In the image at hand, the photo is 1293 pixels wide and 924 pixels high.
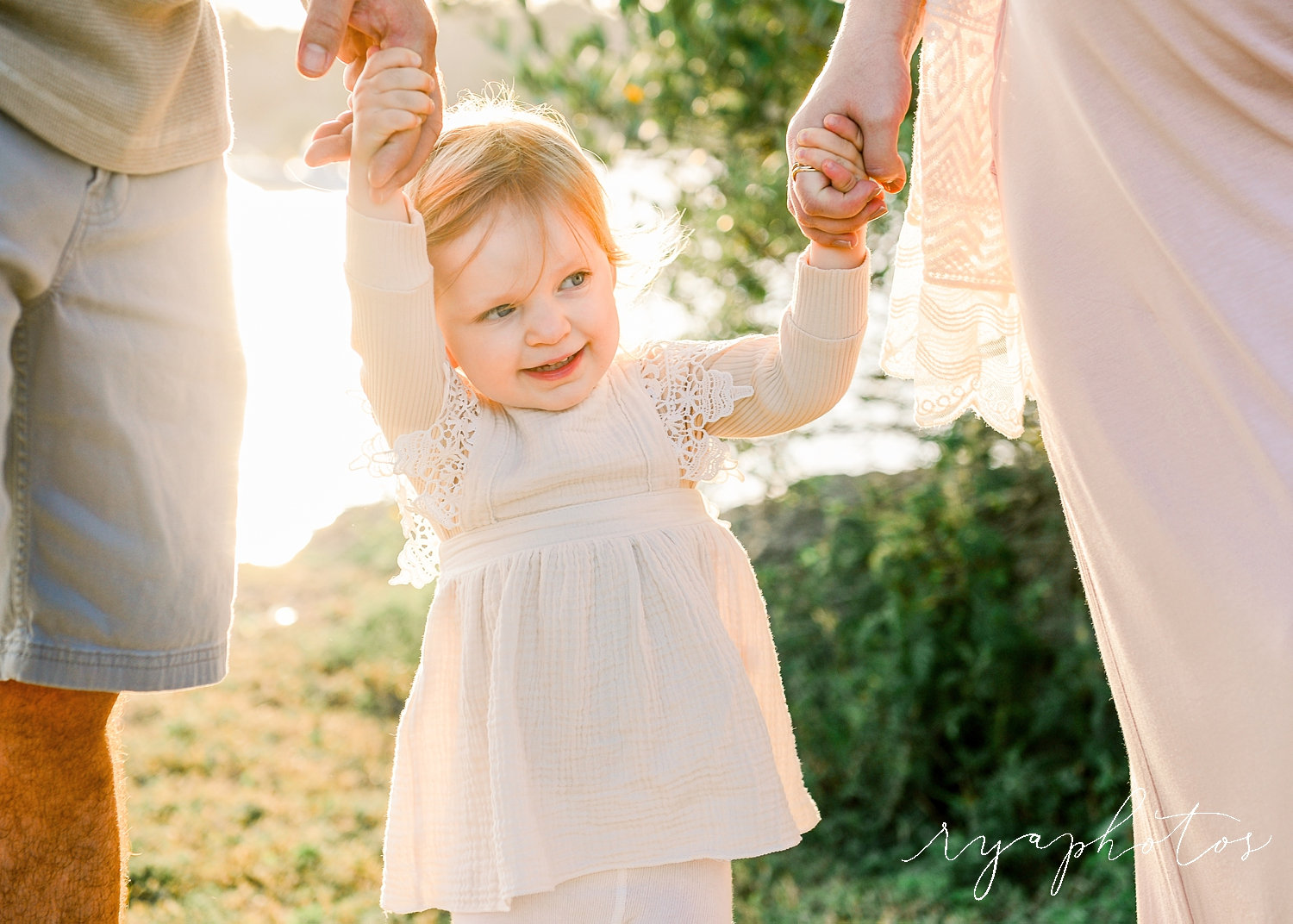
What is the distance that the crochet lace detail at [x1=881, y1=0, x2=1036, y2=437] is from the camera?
1.71m

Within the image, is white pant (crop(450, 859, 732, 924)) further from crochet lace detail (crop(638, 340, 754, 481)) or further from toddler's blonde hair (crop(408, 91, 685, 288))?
toddler's blonde hair (crop(408, 91, 685, 288))

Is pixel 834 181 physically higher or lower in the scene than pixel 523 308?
higher

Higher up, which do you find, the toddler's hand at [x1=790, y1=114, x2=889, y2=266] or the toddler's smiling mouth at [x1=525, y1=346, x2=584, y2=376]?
the toddler's hand at [x1=790, y1=114, x2=889, y2=266]

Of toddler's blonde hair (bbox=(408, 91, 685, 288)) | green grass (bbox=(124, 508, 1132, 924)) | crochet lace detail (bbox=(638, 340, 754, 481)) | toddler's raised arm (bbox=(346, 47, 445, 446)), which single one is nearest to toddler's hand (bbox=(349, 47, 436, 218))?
toddler's raised arm (bbox=(346, 47, 445, 446))

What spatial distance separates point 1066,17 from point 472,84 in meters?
7.72

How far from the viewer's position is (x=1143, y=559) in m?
1.47

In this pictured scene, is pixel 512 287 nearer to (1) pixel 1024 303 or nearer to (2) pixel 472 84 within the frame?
(1) pixel 1024 303

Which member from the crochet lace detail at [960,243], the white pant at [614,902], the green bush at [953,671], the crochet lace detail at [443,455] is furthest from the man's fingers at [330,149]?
the green bush at [953,671]

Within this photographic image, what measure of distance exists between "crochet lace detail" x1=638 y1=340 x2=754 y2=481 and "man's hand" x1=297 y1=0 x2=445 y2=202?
486mm

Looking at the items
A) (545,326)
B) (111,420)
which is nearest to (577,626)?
(545,326)

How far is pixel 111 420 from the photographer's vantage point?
175cm

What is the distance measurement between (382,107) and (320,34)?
0.12 metres

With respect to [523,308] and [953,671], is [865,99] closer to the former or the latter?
[523,308]

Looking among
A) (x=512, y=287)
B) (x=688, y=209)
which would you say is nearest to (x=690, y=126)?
(x=688, y=209)
